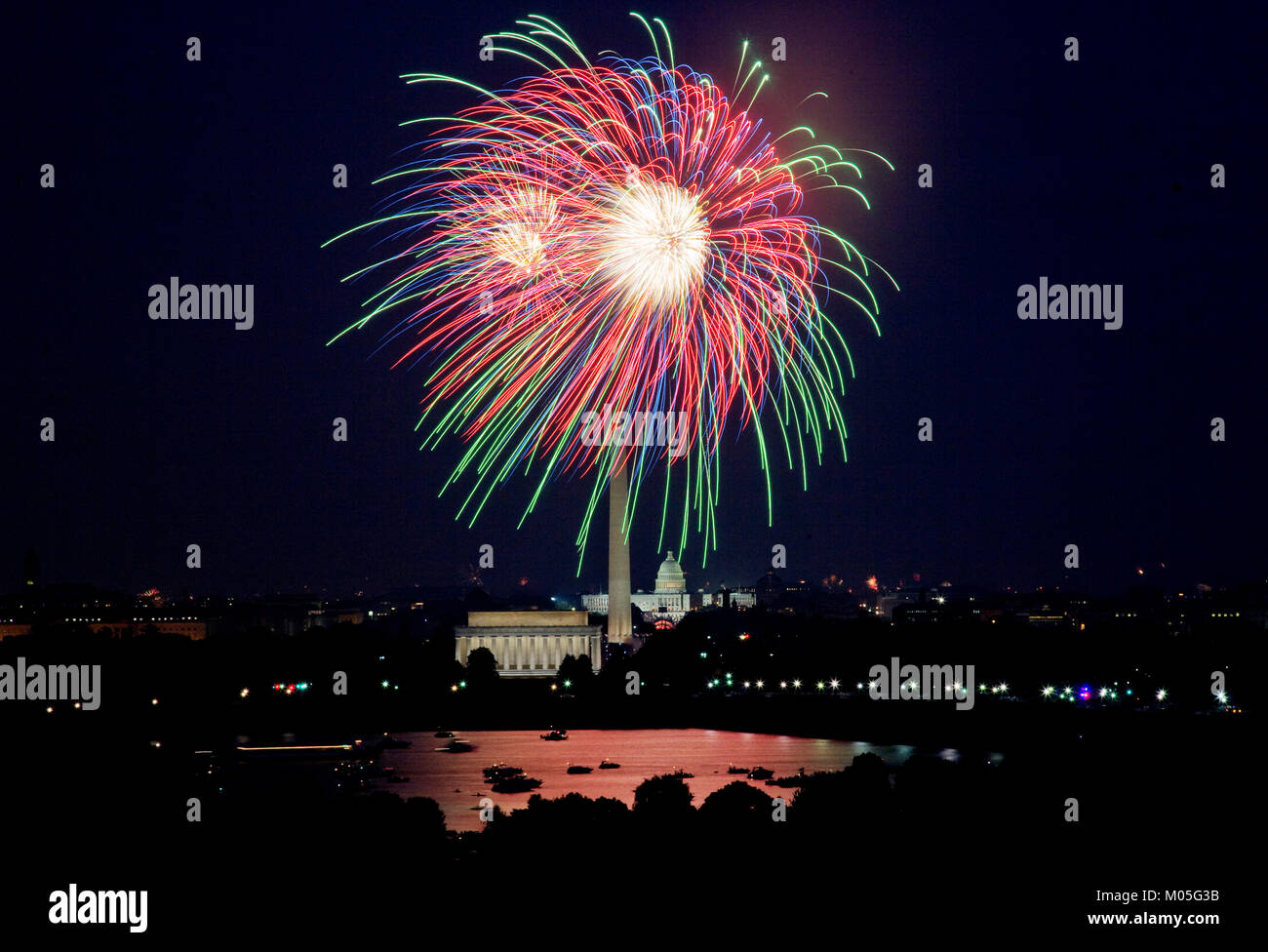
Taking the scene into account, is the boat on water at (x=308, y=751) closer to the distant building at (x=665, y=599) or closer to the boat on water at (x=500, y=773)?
the boat on water at (x=500, y=773)

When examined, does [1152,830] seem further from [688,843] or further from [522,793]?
[522,793]

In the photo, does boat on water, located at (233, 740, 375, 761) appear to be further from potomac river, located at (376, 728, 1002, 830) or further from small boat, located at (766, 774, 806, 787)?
small boat, located at (766, 774, 806, 787)

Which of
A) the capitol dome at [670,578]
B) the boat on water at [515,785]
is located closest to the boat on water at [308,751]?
the boat on water at [515,785]

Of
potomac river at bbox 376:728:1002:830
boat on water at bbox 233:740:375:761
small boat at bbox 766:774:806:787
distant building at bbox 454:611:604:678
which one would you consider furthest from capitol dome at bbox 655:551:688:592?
small boat at bbox 766:774:806:787
